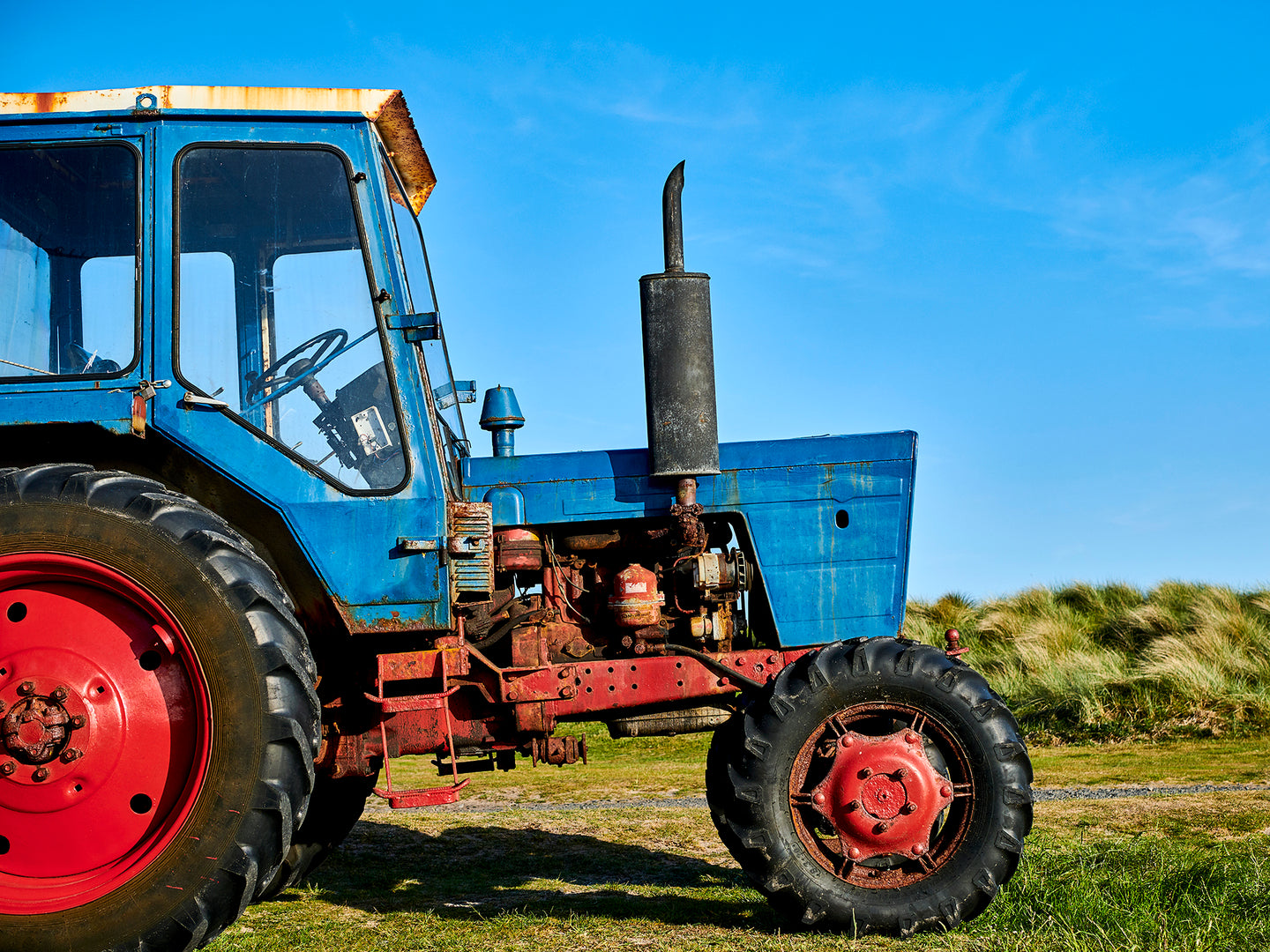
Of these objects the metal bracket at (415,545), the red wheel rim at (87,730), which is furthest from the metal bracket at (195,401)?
the metal bracket at (415,545)

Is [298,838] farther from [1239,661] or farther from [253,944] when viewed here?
[1239,661]

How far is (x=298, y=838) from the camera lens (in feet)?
15.6

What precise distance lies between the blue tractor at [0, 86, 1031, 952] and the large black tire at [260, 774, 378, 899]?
0.14m

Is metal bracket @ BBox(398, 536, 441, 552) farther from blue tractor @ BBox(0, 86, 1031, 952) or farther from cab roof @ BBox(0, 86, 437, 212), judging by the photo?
cab roof @ BBox(0, 86, 437, 212)

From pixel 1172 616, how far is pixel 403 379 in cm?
1222

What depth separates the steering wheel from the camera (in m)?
3.90

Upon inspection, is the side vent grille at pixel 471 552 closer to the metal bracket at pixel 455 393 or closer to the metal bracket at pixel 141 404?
the metal bracket at pixel 455 393

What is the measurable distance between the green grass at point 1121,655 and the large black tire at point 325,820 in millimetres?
6664

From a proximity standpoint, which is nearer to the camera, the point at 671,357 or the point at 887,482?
the point at 671,357

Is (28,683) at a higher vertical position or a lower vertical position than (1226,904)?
higher

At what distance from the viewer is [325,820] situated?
191 inches

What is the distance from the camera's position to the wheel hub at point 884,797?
381cm

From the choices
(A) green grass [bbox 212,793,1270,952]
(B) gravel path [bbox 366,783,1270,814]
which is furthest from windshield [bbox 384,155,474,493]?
(B) gravel path [bbox 366,783,1270,814]

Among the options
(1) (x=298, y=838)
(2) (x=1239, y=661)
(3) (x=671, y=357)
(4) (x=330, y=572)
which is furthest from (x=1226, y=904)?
(2) (x=1239, y=661)
